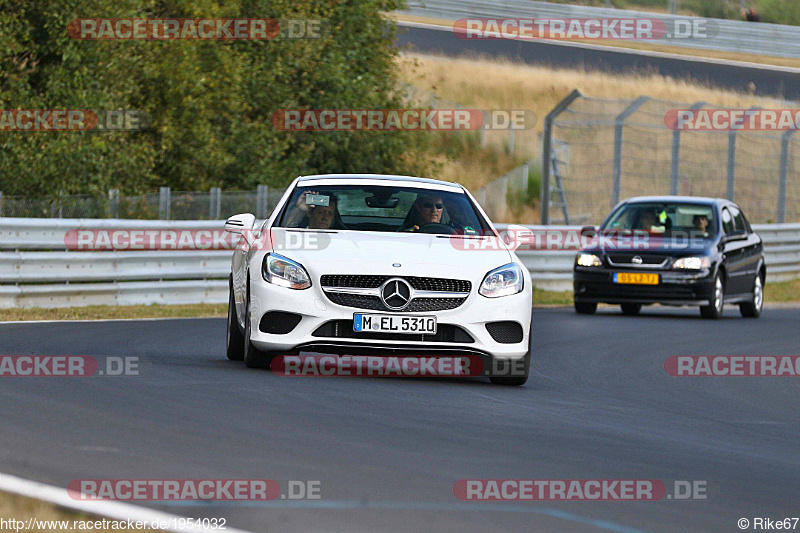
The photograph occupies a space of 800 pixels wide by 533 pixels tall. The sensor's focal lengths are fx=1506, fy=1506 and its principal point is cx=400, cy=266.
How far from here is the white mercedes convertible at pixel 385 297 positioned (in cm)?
962

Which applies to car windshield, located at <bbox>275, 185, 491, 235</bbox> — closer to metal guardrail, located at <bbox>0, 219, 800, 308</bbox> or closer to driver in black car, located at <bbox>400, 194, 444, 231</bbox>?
driver in black car, located at <bbox>400, 194, 444, 231</bbox>

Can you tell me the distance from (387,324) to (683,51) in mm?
37476

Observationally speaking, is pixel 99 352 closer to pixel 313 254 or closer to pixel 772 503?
pixel 313 254

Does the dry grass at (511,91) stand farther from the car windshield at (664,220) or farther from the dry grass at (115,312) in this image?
the dry grass at (115,312)

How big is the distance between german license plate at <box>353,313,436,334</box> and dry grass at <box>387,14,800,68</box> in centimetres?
3316

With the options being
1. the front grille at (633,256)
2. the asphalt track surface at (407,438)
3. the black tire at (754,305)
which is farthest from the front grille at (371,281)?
the black tire at (754,305)

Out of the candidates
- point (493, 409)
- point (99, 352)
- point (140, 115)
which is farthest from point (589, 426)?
point (140, 115)

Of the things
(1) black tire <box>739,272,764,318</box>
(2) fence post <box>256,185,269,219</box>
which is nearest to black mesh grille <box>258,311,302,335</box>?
(1) black tire <box>739,272,764,318</box>

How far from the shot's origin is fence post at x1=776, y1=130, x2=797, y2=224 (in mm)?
27484

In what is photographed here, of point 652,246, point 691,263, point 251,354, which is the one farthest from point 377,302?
point 652,246

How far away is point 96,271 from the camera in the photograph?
17469mm

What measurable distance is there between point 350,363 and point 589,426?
10.8 ft

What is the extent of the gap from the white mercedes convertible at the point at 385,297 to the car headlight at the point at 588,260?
8.79 m

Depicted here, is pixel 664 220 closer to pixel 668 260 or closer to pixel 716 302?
pixel 668 260
